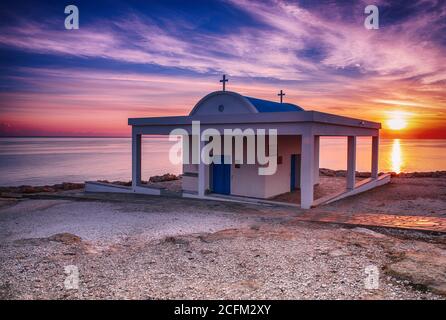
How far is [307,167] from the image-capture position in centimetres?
1278

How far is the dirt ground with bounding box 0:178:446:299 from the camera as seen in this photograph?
19.1ft

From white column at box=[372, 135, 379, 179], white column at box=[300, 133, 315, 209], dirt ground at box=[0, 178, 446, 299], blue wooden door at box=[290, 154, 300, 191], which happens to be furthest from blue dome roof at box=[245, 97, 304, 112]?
dirt ground at box=[0, 178, 446, 299]

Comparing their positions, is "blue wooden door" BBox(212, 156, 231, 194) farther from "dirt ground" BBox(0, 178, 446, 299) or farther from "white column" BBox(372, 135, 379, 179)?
"white column" BBox(372, 135, 379, 179)

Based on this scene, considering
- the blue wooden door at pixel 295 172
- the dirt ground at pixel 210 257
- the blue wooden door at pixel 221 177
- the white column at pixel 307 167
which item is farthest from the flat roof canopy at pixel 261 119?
the dirt ground at pixel 210 257

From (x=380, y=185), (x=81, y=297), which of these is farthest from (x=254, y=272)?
(x=380, y=185)

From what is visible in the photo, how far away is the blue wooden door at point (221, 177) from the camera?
16.7 metres

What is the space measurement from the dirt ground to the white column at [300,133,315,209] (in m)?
1.01

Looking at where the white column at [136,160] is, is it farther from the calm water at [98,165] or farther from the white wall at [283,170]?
the calm water at [98,165]

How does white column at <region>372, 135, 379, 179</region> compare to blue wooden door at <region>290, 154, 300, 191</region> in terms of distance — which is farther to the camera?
white column at <region>372, 135, 379, 179</region>

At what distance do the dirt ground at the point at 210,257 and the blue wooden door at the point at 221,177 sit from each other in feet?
14.3

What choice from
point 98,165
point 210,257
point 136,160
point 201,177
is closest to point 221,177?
point 201,177

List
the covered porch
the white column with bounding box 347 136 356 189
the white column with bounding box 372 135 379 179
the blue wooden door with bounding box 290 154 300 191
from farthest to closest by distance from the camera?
the white column with bounding box 372 135 379 179 < the blue wooden door with bounding box 290 154 300 191 < the white column with bounding box 347 136 356 189 < the covered porch
